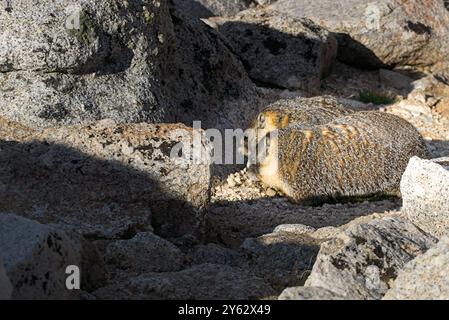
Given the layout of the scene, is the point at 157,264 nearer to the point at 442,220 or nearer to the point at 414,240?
the point at 414,240

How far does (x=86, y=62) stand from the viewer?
31.7ft

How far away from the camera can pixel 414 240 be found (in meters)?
6.63

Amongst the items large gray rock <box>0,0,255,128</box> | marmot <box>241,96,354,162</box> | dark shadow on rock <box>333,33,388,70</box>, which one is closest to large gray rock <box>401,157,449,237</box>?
marmot <box>241,96,354,162</box>

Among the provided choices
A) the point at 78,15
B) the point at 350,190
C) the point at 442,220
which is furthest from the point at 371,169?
the point at 78,15

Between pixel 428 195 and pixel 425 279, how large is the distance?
2.16 metres

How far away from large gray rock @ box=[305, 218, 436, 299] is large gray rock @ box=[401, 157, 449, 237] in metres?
0.61

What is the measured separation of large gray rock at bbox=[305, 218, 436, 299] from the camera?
568cm

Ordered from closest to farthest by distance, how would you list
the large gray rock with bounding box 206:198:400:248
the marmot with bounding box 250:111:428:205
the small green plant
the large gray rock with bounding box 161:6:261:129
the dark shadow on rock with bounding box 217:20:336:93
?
the large gray rock with bounding box 206:198:400:248 → the marmot with bounding box 250:111:428:205 → the large gray rock with bounding box 161:6:261:129 → the dark shadow on rock with bounding box 217:20:336:93 → the small green plant

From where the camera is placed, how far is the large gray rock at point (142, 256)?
6609 millimetres

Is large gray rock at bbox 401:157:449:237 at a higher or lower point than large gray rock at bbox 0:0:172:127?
lower

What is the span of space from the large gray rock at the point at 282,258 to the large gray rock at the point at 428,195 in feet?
2.93

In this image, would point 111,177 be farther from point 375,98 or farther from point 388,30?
point 388,30

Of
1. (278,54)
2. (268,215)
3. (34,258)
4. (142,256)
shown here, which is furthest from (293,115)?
(34,258)

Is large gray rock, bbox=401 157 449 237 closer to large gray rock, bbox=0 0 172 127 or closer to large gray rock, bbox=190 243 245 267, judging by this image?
large gray rock, bbox=190 243 245 267
